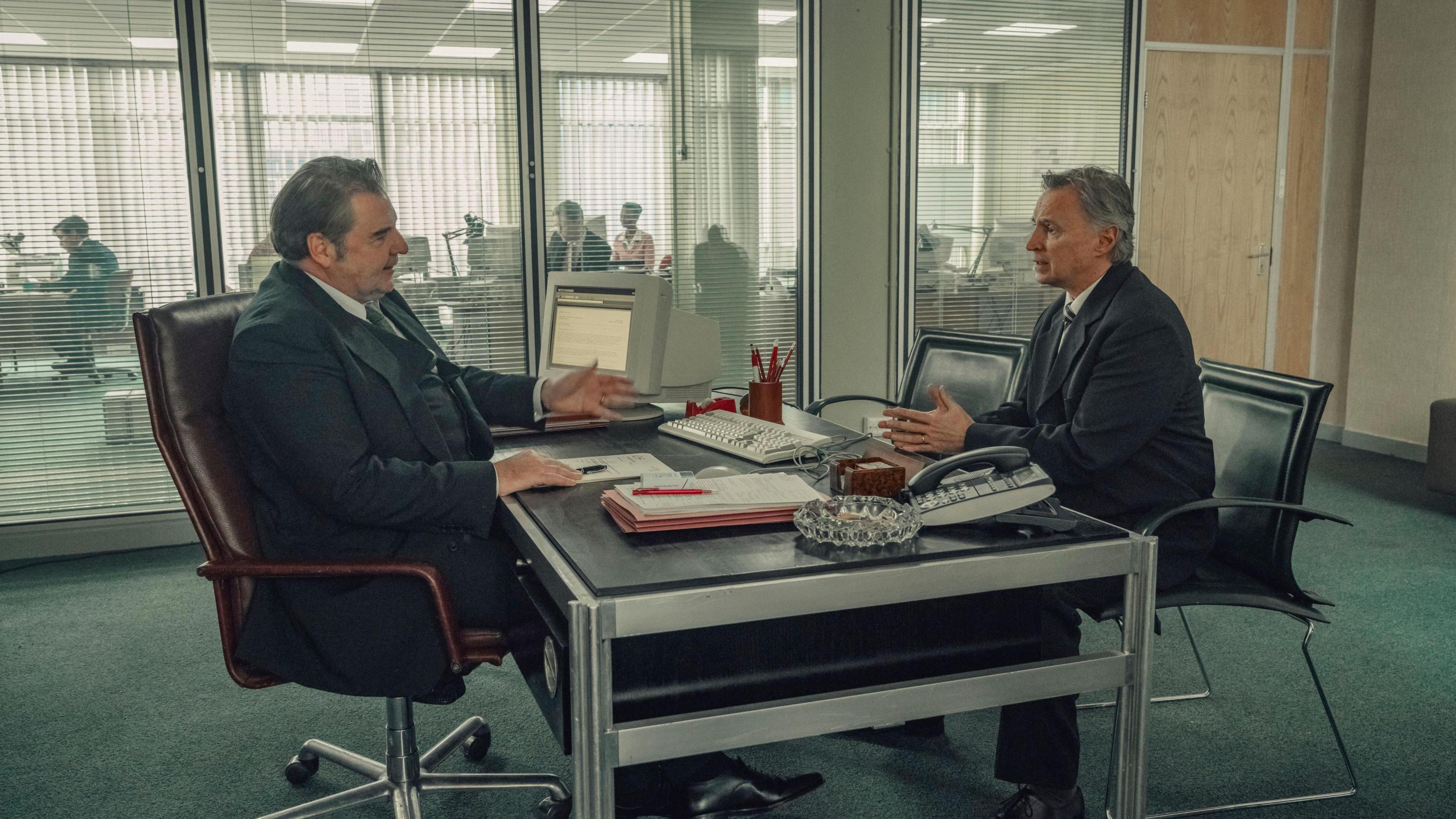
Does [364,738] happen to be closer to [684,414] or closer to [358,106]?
[684,414]

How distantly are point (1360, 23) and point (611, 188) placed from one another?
4.23 meters

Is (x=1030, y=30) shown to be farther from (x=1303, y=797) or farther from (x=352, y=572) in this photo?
(x=352, y=572)

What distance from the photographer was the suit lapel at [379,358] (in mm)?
2010

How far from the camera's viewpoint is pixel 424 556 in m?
1.98

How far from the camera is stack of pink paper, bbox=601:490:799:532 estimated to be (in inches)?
65.7

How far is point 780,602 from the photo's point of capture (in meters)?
1.47

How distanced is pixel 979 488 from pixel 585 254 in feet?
10.8

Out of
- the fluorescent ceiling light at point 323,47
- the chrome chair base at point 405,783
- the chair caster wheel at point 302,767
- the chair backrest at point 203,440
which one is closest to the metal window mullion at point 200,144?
the fluorescent ceiling light at point 323,47

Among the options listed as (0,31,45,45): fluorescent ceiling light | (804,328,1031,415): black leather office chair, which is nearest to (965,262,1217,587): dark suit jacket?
(804,328,1031,415): black leather office chair

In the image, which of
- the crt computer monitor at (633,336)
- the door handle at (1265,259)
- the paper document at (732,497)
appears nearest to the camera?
the paper document at (732,497)

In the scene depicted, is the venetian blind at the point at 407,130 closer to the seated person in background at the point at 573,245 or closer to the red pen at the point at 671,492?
the seated person in background at the point at 573,245

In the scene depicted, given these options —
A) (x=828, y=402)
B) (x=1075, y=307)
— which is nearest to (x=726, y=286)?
(x=828, y=402)

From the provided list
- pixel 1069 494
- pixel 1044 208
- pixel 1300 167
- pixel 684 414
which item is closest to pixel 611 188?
pixel 684 414

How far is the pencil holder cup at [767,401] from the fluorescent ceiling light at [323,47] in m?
2.61
